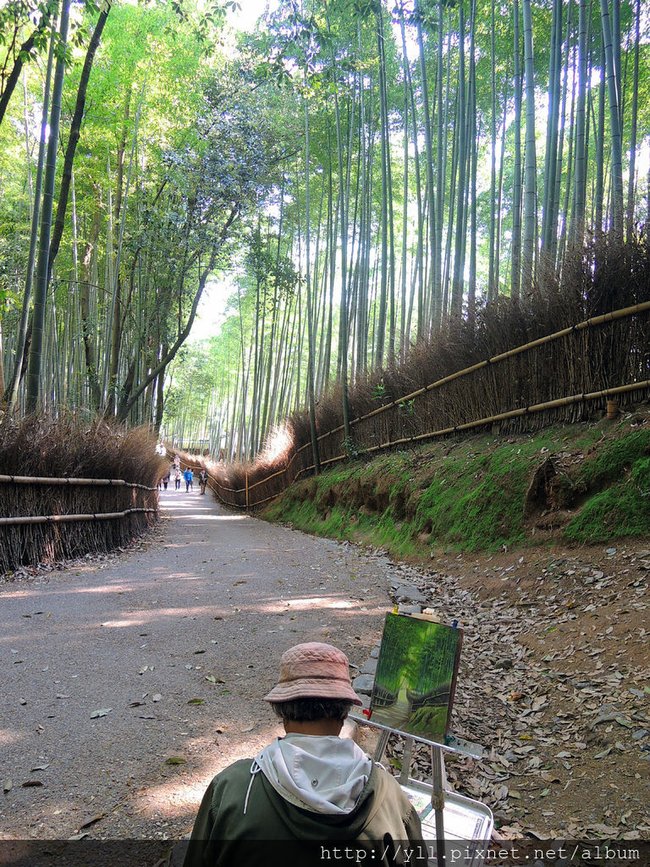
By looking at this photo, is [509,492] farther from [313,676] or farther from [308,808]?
[308,808]

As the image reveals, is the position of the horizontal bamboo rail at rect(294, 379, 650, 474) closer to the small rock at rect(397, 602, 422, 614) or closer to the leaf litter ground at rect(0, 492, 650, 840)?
the leaf litter ground at rect(0, 492, 650, 840)

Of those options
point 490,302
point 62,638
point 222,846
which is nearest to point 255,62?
point 490,302

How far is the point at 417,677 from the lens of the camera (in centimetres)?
205

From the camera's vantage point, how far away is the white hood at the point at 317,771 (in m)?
1.13

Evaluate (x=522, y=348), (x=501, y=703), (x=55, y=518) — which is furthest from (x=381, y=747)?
(x=55, y=518)

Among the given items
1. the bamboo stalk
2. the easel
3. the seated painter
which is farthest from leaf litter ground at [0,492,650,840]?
the bamboo stalk

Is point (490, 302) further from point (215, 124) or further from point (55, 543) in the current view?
point (215, 124)

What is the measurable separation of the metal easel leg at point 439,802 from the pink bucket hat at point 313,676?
0.61 meters

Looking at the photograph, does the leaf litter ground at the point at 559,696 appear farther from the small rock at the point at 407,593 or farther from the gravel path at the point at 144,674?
the gravel path at the point at 144,674

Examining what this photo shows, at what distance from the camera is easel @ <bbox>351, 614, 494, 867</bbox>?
177 cm

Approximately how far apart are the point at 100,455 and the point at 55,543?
148 centimetres

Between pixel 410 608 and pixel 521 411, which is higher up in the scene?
pixel 521 411

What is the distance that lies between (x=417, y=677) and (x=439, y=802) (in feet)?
1.27

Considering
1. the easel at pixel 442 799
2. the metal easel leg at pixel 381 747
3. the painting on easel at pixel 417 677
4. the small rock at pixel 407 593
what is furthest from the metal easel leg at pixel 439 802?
the small rock at pixel 407 593
